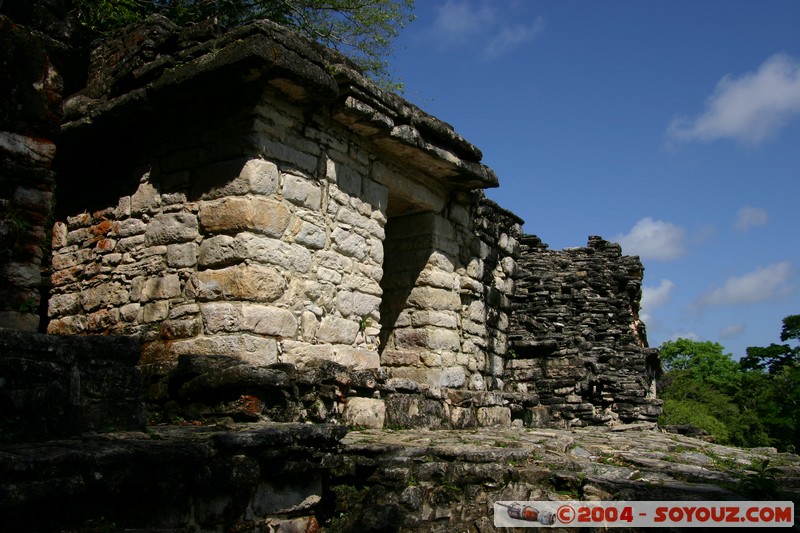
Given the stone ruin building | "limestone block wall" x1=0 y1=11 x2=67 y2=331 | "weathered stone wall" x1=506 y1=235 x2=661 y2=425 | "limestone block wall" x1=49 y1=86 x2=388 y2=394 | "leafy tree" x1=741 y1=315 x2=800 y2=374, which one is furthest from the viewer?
"leafy tree" x1=741 y1=315 x2=800 y2=374

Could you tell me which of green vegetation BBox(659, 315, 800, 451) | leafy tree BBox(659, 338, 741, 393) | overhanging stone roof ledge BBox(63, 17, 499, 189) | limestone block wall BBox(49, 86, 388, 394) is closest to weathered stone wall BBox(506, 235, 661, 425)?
green vegetation BBox(659, 315, 800, 451)

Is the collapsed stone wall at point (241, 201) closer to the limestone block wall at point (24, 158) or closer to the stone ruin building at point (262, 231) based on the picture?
the stone ruin building at point (262, 231)

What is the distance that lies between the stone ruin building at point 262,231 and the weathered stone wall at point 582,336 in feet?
10.5

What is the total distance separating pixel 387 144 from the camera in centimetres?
678

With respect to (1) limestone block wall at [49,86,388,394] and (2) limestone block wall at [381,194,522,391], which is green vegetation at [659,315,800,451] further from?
(1) limestone block wall at [49,86,388,394]

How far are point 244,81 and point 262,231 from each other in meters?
1.13

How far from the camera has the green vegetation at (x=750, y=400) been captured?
18.3 meters

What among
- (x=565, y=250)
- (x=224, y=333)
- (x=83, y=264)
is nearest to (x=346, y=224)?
(x=224, y=333)

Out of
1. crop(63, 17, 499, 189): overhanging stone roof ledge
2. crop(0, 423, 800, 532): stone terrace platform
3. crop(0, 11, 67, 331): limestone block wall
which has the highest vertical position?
crop(63, 17, 499, 189): overhanging stone roof ledge

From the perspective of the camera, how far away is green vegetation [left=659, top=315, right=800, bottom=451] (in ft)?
59.9

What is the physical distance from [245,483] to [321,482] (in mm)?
864

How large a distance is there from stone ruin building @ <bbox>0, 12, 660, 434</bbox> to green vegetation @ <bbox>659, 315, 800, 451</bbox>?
28.6 feet

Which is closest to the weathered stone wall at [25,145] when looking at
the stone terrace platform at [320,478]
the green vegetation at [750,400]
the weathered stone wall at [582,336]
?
the stone terrace platform at [320,478]

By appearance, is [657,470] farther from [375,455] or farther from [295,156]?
[295,156]
